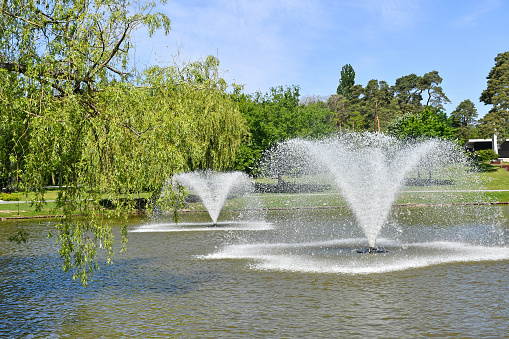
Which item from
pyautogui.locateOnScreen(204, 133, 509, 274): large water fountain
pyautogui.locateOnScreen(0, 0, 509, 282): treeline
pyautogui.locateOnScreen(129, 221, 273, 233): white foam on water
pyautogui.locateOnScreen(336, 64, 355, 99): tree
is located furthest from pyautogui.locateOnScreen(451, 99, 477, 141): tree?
pyautogui.locateOnScreen(0, 0, 509, 282): treeline

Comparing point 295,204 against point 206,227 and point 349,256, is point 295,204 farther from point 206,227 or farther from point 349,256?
point 349,256

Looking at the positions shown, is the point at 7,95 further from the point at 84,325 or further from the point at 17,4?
the point at 84,325

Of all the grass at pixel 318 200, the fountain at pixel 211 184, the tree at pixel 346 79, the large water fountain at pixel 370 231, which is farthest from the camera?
the tree at pixel 346 79

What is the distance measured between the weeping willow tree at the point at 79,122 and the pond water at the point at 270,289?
164 centimetres

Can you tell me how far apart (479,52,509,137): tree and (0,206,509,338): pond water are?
206ft

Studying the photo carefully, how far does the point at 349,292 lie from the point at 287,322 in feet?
9.84

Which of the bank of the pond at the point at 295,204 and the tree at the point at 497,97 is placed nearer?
the bank of the pond at the point at 295,204

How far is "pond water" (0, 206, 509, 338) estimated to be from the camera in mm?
10977

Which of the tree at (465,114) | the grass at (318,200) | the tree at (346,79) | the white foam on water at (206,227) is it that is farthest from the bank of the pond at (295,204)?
the tree at (346,79)

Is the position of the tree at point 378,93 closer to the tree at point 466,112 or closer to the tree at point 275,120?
the tree at point 466,112

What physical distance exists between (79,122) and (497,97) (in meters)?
86.4

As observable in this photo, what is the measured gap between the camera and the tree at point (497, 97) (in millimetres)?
81688

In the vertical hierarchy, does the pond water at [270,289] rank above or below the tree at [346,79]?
below

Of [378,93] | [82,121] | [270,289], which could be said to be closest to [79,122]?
[82,121]
